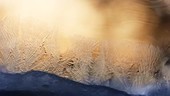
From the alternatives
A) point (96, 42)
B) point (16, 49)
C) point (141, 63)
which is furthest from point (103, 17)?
point (16, 49)

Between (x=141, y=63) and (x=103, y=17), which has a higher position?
(x=103, y=17)

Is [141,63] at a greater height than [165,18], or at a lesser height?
lesser

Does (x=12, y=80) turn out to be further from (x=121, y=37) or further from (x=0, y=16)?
(x=121, y=37)

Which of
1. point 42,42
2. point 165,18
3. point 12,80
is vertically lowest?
point 12,80

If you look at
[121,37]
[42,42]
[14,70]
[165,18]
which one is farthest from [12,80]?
[165,18]

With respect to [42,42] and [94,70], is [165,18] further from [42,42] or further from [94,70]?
[42,42]
